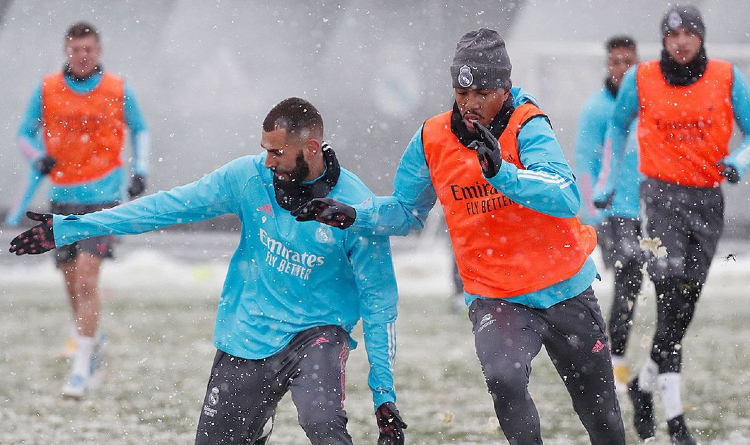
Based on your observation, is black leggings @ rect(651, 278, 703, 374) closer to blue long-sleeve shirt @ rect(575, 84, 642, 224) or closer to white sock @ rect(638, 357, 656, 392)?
white sock @ rect(638, 357, 656, 392)

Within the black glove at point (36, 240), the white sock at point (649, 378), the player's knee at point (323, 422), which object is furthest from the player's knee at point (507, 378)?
the white sock at point (649, 378)

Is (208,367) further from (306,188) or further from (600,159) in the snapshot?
(306,188)

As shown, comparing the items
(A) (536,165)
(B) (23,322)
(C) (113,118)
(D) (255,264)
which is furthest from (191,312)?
(A) (536,165)

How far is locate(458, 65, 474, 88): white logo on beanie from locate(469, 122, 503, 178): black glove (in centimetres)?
36

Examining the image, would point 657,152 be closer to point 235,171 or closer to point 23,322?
point 235,171

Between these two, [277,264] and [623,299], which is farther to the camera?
[623,299]

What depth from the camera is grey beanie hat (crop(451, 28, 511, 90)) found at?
474cm

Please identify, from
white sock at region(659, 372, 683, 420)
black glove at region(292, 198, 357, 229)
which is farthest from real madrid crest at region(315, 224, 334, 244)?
white sock at region(659, 372, 683, 420)

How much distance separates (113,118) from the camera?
345 inches

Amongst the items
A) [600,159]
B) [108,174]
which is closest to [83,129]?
[108,174]

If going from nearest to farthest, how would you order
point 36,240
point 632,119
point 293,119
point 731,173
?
point 36,240, point 293,119, point 731,173, point 632,119

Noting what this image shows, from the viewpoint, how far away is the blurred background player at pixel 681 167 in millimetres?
6539

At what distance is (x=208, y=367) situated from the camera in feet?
29.9

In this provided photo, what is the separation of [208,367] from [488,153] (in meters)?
5.13
